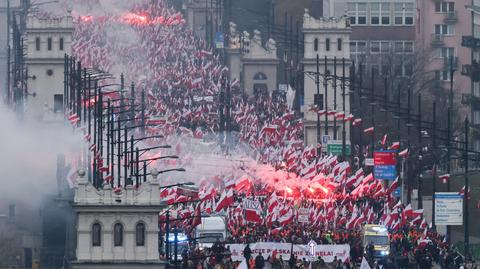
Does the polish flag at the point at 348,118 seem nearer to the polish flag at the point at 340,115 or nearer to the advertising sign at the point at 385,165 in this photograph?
the polish flag at the point at 340,115

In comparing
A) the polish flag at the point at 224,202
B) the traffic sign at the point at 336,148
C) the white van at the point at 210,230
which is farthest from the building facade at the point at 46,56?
the polish flag at the point at 224,202

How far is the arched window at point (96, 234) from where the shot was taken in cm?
11544

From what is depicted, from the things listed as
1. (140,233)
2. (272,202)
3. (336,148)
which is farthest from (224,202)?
(336,148)

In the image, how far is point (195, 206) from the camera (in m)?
129

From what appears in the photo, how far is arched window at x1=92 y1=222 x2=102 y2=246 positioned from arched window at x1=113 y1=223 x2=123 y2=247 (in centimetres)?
49

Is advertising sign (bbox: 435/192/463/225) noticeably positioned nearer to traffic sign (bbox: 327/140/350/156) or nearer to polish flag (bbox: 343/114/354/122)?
traffic sign (bbox: 327/140/350/156)

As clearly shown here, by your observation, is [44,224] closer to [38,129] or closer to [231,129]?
[38,129]

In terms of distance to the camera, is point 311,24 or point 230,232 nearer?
point 230,232

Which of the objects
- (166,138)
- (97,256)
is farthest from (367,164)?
Result: (97,256)

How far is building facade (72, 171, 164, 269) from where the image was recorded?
115m

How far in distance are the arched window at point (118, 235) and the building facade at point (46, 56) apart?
6780 cm

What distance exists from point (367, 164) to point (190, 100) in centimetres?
A: 4501

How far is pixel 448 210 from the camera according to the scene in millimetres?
127875

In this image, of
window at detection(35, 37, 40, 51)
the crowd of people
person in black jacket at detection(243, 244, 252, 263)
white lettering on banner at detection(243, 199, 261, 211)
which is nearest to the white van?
the crowd of people
